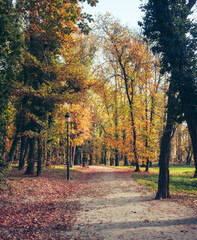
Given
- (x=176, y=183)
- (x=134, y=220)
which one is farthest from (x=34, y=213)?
(x=176, y=183)

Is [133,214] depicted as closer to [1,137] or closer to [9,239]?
[9,239]

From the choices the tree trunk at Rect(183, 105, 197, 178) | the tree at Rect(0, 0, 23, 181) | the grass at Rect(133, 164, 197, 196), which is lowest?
the grass at Rect(133, 164, 197, 196)

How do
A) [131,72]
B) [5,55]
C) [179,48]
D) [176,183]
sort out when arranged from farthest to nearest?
[131,72]
[176,183]
[5,55]
[179,48]

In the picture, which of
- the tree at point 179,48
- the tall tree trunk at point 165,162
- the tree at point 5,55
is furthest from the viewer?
the tall tree trunk at point 165,162

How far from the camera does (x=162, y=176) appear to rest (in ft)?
25.7

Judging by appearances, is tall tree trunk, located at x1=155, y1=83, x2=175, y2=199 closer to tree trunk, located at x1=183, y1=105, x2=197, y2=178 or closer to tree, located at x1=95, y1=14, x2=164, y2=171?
tree trunk, located at x1=183, y1=105, x2=197, y2=178

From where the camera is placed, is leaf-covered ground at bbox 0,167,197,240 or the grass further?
the grass

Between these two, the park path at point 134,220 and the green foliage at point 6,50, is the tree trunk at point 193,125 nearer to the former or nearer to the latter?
the park path at point 134,220

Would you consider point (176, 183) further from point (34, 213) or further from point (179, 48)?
point (34, 213)

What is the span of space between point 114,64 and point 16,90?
40.7 feet

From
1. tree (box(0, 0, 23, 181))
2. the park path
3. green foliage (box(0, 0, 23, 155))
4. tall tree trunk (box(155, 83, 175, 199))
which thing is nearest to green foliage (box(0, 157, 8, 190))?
tree (box(0, 0, 23, 181))

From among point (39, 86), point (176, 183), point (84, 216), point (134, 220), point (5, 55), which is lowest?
point (176, 183)

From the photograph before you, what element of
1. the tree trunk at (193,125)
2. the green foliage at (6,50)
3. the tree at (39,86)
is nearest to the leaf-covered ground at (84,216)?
the tree trunk at (193,125)

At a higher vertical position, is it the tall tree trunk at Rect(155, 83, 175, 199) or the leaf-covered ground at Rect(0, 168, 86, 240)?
the tall tree trunk at Rect(155, 83, 175, 199)
